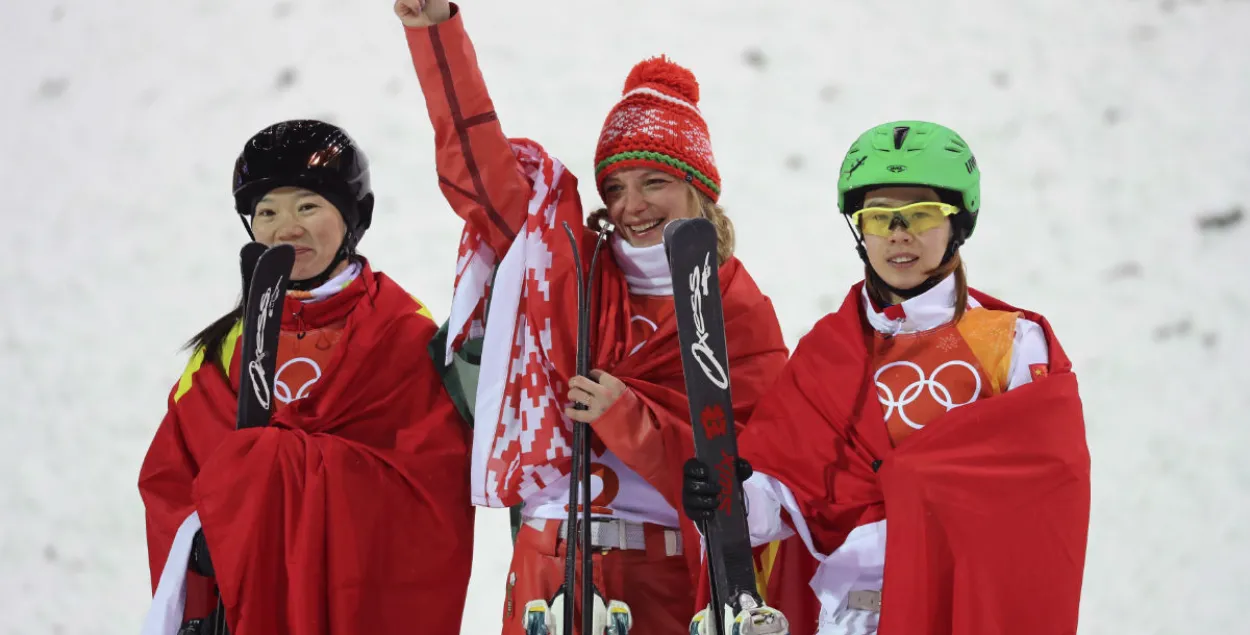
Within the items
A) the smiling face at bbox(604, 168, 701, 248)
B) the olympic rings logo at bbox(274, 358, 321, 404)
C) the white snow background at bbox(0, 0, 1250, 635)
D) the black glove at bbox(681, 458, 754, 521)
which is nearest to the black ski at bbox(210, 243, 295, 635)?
the olympic rings logo at bbox(274, 358, 321, 404)

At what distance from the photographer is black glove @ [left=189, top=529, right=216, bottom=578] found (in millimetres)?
1826

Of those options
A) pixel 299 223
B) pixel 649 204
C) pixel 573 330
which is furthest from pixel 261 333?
pixel 649 204

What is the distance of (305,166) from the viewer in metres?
1.98

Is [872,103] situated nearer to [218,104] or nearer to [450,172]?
[450,172]

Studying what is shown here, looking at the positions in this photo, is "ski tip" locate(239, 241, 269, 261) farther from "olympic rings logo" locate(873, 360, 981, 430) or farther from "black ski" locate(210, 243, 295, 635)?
"olympic rings logo" locate(873, 360, 981, 430)

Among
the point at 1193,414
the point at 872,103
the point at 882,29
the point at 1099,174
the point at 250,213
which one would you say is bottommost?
the point at 1193,414

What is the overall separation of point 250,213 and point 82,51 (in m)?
1.59

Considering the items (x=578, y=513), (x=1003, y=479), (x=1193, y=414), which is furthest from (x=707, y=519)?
(x=1193, y=414)

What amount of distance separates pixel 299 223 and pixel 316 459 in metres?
0.38

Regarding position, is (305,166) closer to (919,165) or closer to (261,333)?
(261,333)

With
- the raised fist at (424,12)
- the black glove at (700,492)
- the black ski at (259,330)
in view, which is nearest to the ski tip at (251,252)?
the black ski at (259,330)

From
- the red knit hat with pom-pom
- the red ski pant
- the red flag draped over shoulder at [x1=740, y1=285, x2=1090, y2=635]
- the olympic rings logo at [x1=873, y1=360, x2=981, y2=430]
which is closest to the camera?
the red flag draped over shoulder at [x1=740, y1=285, x2=1090, y2=635]

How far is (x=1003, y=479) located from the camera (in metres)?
1.55

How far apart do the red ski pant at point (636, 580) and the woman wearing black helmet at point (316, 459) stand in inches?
Result: 8.0
